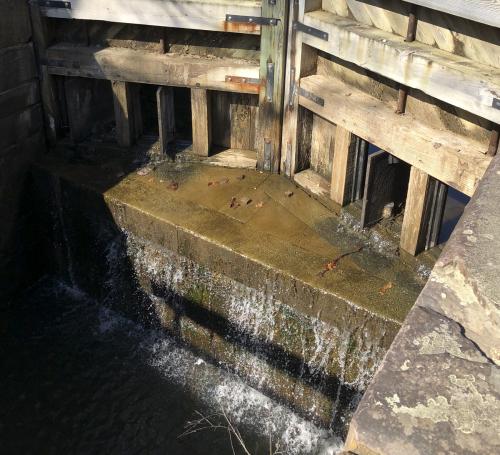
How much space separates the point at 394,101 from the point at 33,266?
18.5 feet

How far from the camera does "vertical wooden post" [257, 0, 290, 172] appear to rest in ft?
24.1

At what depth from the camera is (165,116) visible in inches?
334

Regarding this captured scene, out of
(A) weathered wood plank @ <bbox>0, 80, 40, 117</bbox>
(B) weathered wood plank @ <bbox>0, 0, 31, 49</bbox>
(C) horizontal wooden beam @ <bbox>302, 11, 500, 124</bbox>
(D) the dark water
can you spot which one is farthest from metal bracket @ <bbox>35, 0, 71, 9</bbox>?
(D) the dark water

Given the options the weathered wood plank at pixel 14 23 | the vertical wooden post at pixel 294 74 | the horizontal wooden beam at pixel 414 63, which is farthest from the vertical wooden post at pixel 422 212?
the weathered wood plank at pixel 14 23

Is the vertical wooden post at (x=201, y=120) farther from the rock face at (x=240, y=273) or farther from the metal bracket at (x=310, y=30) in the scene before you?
the metal bracket at (x=310, y=30)

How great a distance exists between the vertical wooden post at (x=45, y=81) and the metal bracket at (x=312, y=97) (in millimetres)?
3611

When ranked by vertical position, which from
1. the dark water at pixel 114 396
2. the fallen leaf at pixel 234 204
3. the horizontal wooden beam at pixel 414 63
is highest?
the horizontal wooden beam at pixel 414 63

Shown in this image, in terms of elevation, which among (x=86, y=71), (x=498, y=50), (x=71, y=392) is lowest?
(x=71, y=392)

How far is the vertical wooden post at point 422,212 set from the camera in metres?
6.32

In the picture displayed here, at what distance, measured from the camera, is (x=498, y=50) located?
5.13m

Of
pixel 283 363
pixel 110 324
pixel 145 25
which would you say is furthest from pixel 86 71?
pixel 283 363

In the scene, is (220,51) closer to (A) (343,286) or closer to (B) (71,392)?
(A) (343,286)

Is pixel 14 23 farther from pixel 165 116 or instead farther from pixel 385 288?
pixel 385 288

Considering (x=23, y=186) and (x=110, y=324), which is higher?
(x=23, y=186)
